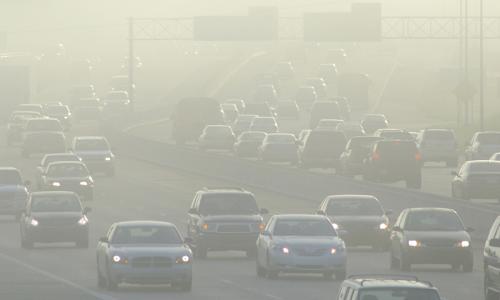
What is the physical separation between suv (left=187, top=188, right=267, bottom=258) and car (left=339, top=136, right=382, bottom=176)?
23288 millimetres

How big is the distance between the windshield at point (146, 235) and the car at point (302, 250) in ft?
8.43

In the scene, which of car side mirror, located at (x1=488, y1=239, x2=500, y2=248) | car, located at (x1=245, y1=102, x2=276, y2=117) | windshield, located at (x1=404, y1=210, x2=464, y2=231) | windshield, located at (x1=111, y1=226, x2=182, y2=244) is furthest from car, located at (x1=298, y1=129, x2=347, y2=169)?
car, located at (x1=245, y1=102, x2=276, y2=117)

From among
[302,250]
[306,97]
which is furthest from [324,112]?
[302,250]

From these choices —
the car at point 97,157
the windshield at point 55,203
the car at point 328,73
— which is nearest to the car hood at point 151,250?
the windshield at point 55,203

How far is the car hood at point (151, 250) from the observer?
3078cm

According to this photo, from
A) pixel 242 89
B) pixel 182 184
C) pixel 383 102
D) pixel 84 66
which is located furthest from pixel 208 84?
pixel 182 184

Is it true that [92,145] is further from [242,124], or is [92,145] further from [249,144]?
[242,124]

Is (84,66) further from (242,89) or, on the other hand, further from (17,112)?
(17,112)

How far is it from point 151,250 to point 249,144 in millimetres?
49417

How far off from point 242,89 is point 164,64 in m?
43.8

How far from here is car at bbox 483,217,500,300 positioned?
26.0 m

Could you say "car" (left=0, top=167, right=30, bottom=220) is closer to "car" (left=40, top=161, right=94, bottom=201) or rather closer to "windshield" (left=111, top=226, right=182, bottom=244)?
"car" (left=40, top=161, right=94, bottom=201)

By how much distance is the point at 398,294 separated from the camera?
711 inches


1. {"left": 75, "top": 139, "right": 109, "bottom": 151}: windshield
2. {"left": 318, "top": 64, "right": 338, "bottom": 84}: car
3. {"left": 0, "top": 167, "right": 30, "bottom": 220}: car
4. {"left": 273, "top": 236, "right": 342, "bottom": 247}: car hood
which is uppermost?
{"left": 318, "top": 64, "right": 338, "bottom": 84}: car
